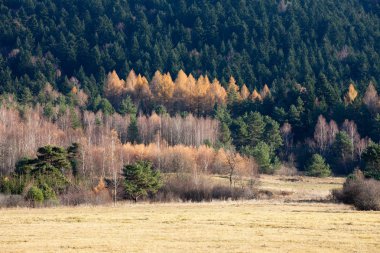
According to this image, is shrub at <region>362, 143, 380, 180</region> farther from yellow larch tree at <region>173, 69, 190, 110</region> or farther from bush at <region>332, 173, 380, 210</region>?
yellow larch tree at <region>173, 69, 190, 110</region>

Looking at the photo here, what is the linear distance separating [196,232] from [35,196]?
1388 inches

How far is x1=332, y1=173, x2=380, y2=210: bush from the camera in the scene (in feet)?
192

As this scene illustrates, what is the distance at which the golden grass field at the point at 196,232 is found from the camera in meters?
34.0

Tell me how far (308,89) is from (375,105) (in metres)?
14.7

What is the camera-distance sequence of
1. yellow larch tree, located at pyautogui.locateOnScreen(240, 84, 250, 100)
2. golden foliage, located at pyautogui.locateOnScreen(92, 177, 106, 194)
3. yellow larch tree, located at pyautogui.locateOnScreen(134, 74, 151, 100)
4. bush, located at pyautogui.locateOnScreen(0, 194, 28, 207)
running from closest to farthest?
bush, located at pyautogui.locateOnScreen(0, 194, 28, 207) → golden foliage, located at pyautogui.locateOnScreen(92, 177, 106, 194) → yellow larch tree, located at pyautogui.locateOnScreen(134, 74, 151, 100) → yellow larch tree, located at pyautogui.locateOnScreen(240, 84, 250, 100)

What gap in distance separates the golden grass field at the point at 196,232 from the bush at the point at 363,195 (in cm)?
581

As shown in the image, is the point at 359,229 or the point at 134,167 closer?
the point at 359,229

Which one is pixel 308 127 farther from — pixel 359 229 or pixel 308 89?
pixel 359 229

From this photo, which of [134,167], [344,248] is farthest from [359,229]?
[134,167]

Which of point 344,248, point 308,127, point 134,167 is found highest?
point 308,127

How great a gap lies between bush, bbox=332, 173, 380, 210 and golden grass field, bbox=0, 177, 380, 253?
5811mm

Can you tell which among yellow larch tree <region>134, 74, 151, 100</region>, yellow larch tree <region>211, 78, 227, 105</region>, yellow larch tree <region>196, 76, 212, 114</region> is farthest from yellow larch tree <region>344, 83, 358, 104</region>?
yellow larch tree <region>134, 74, 151, 100</region>

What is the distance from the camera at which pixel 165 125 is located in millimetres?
137250

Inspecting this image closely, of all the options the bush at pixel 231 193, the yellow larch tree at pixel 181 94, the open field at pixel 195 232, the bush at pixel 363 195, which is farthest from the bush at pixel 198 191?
the yellow larch tree at pixel 181 94
